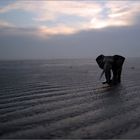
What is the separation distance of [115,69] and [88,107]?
32.4 feet

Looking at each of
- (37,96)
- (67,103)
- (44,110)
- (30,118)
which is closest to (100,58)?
(37,96)

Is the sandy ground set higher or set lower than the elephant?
lower

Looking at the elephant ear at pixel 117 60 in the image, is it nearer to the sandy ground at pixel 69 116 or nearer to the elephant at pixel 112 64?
the elephant at pixel 112 64

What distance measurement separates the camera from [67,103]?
39.0 feet

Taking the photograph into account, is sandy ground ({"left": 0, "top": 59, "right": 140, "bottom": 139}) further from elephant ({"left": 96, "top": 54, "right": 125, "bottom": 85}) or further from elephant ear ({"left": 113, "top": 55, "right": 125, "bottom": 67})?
elephant ear ({"left": 113, "top": 55, "right": 125, "bottom": 67})

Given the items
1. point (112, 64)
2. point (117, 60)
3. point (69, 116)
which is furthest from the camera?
point (117, 60)

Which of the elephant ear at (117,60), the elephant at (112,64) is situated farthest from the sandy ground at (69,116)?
the elephant ear at (117,60)

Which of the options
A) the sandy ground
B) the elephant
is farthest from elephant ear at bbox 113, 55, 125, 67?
the sandy ground

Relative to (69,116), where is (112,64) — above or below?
above

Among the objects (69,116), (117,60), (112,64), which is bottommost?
(69,116)

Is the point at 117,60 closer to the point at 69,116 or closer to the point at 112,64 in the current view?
the point at 112,64

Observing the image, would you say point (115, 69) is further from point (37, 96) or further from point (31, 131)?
point (31, 131)

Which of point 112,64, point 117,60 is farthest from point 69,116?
point 117,60

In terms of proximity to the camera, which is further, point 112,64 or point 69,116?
point 112,64
